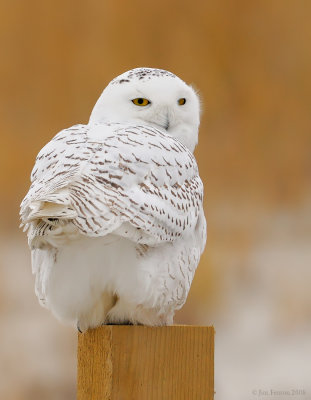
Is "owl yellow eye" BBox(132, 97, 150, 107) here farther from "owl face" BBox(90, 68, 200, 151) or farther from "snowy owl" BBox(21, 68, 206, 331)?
"snowy owl" BBox(21, 68, 206, 331)

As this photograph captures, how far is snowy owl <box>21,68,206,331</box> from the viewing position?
200 centimetres

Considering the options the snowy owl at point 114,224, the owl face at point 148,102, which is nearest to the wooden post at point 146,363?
the snowy owl at point 114,224

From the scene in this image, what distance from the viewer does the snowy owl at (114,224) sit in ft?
6.57

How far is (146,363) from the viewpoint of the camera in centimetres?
221

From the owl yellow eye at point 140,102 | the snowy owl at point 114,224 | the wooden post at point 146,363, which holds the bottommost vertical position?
the wooden post at point 146,363

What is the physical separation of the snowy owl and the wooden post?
0.06 metres

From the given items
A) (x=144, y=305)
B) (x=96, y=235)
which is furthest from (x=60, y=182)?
(x=144, y=305)

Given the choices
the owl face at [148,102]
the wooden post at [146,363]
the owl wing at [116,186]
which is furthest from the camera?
the owl face at [148,102]

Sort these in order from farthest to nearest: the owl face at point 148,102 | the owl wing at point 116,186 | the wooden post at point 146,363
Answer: the owl face at point 148,102 < the wooden post at point 146,363 < the owl wing at point 116,186

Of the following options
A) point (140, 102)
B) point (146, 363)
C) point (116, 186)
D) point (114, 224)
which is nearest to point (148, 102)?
point (140, 102)

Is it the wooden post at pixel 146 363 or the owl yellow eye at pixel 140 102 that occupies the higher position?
the owl yellow eye at pixel 140 102

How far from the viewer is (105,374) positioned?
2193 mm

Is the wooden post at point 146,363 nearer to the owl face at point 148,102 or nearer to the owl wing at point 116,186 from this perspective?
the owl wing at point 116,186

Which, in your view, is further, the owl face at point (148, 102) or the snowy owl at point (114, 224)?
the owl face at point (148, 102)
